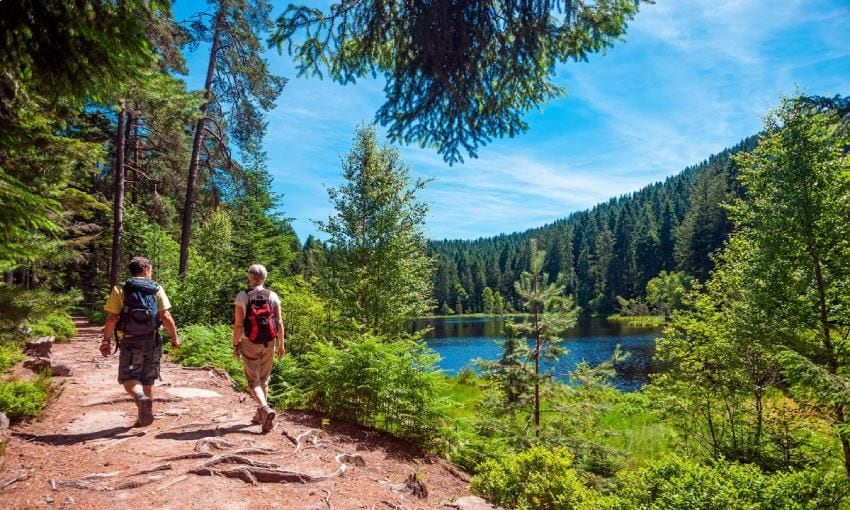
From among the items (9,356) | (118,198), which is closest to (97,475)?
(9,356)

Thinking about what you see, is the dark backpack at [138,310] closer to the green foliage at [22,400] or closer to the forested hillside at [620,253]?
the green foliage at [22,400]

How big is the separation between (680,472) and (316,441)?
4.13 metres

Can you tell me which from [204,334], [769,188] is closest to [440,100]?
[204,334]

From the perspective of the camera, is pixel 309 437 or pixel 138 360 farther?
pixel 309 437

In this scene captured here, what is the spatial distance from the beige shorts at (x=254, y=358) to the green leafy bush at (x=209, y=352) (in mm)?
3280

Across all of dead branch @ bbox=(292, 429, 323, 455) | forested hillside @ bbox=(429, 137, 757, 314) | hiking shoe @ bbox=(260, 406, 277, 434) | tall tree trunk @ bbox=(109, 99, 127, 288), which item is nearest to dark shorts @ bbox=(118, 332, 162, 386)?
hiking shoe @ bbox=(260, 406, 277, 434)

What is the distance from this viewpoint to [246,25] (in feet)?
54.1

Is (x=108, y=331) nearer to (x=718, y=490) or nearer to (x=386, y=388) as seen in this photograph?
(x=386, y=388)

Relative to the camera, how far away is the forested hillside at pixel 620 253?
70750 millimetres

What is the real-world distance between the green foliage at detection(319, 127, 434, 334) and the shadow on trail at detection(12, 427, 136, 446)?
6.77 m

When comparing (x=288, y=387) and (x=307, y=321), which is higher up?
(x=307, y=321)

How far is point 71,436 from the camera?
4.74 metres

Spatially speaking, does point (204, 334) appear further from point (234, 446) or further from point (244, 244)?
point (244, 244)

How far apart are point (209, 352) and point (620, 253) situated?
10214 cm
